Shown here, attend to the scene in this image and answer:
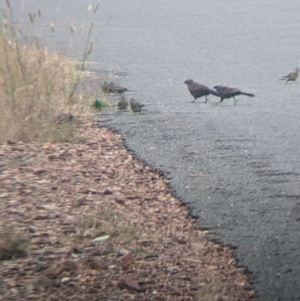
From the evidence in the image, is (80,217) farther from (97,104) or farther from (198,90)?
(198,90)

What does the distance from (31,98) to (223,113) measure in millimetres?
2410

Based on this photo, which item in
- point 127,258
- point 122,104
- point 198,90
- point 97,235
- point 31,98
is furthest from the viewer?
point 198,90

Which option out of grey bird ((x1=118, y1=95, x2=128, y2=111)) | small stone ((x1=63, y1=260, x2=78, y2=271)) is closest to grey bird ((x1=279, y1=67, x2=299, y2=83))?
grey bird ((x1=118, y1=95, x2=128, y2=111))

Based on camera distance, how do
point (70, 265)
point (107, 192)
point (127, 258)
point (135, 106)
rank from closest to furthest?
point (70, 265), point (127, 258), point (107, 192), point (135, 106)

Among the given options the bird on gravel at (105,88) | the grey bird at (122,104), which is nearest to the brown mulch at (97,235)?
the grey bird at (122,104)

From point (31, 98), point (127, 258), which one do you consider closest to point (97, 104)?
point (31, 98)

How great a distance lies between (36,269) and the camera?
5.28m

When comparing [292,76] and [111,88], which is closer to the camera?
[111,88]

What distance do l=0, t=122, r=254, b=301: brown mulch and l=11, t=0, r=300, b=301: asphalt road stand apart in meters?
0.19

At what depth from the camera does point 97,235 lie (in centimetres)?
593

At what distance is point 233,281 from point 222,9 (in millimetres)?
13382

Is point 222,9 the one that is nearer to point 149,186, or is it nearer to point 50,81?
point 50,81

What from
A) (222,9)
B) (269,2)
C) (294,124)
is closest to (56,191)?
(294,124)

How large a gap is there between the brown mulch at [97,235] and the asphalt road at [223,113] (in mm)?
188
